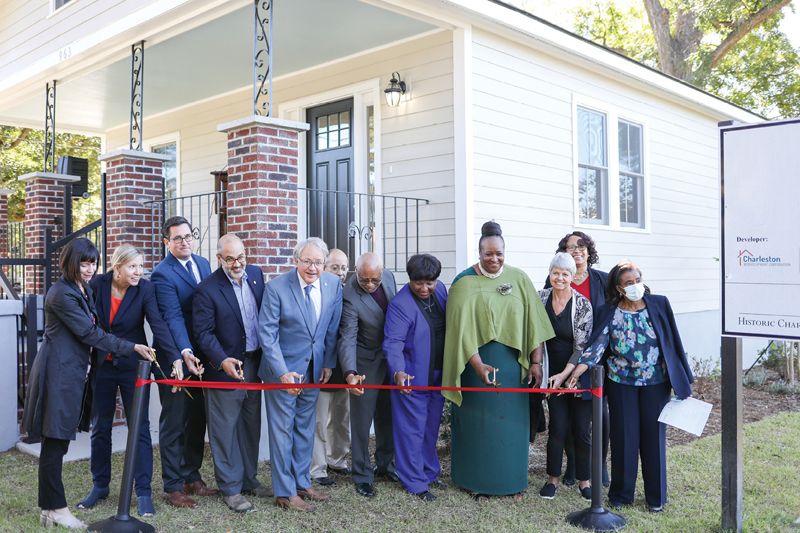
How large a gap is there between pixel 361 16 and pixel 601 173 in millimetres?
4092

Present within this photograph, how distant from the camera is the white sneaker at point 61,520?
433cm

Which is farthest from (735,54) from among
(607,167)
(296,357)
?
(296,357)

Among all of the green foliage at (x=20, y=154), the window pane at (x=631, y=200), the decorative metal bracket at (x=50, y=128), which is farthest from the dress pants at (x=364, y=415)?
the green foliage at (x=20, y=154)

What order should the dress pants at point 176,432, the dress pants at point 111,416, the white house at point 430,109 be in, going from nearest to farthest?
the dress pants at point 111,416 < the dress pants at point 176,432 < the white house at point 430,109

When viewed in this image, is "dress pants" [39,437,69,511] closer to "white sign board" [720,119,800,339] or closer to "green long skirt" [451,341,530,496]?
"green long skirt" [451,341,530,496]

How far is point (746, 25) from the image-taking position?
17.8 metres

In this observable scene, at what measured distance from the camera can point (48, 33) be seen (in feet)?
32.7

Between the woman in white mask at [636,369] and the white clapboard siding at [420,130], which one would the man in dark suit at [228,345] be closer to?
the woman in white mask at [636,369]

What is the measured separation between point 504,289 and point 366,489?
1709 mm

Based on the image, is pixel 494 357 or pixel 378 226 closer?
pixel 494 357

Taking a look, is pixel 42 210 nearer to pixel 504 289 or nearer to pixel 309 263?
pixel 309 263

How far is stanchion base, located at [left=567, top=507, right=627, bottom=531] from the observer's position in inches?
176

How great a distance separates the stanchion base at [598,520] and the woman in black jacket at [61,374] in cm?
296

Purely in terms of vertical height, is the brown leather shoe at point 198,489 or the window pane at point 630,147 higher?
the window pane at point 630,147
